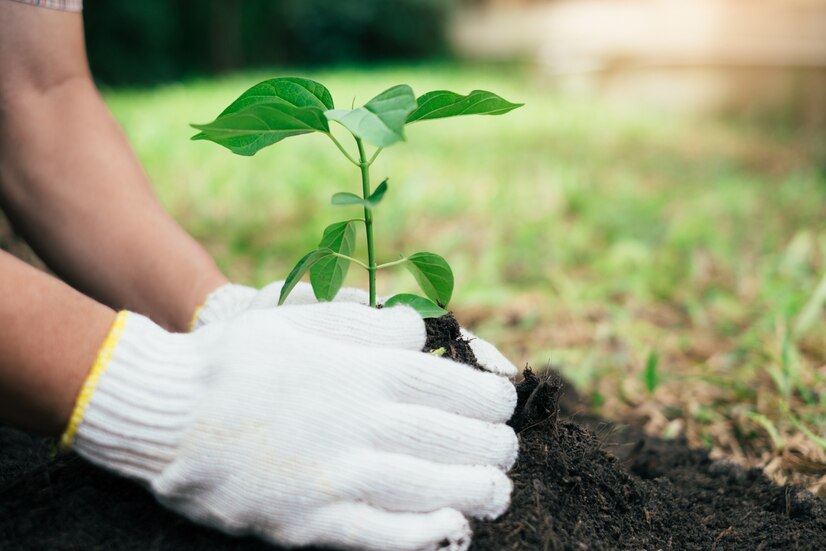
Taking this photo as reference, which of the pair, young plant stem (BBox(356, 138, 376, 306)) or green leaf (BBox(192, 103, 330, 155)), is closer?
green leaf (BBox(192, 103, 330, 155))

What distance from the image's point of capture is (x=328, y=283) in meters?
1.07

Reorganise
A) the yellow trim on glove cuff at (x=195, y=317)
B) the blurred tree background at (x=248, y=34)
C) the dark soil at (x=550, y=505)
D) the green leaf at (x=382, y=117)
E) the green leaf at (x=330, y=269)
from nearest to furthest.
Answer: the green leaf at (x=382, y=117) < the dark soil at (x=550, y=505) < the green leaf at (x=330, y=269) < the yellow trim on glove cuff at (x=195, y=317) < the blurred tree background at (x=248, y=34)

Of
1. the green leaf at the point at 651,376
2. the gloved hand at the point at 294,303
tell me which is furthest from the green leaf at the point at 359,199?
the green leaf at the point at 651,376

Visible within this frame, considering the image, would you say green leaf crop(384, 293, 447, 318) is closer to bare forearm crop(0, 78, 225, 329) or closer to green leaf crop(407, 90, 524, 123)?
green leaf crop(407, 90, 524, 123)

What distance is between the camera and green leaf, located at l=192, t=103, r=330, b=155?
91 centimetres

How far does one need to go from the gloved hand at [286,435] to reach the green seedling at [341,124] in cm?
12

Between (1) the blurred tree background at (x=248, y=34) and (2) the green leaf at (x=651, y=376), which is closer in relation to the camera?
(2) the green leaf at (x=651, y=376)

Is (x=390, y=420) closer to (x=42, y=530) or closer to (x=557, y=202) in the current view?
(x=42, y=530)

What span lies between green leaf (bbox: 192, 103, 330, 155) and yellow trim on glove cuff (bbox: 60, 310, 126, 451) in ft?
0.97

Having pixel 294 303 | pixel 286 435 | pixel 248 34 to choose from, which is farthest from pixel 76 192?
pixel 248 34

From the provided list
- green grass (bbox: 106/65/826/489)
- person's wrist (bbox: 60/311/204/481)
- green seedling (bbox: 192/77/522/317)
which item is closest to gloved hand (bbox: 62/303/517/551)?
person's wrist (bbox: 60/311/204/481)

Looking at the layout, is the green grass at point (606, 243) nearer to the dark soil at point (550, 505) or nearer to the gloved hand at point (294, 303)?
the dark soil at point (550, 505)

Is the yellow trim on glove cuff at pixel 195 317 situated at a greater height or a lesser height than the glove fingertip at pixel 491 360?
Answer: lesser

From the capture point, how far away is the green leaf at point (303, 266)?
1.02 m
